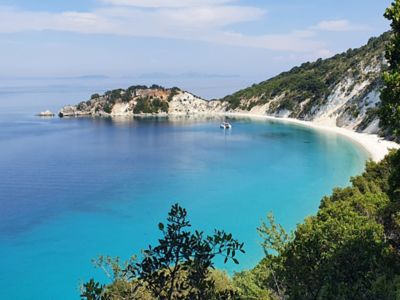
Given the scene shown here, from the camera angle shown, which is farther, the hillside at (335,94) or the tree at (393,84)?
the hillside at (335,94)

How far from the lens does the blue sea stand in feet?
95.6

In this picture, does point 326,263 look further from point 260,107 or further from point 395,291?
point 260,107

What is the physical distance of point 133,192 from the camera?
46750 millimetres

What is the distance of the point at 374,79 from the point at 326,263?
96.7 m

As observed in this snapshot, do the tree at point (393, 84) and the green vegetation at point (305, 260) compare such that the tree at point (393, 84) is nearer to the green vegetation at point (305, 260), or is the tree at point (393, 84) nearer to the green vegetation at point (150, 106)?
the green vegetation at point (305, 260)

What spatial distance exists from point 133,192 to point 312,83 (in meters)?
96.6

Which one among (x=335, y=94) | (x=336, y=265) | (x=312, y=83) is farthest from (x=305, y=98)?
(x=336, y=265)

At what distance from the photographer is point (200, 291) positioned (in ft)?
21.2

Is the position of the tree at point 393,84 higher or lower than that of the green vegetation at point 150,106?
higher

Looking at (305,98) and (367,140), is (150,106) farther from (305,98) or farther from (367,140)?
(367,140)

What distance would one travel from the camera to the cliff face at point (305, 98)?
98750mm

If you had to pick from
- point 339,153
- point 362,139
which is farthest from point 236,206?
point 362,139

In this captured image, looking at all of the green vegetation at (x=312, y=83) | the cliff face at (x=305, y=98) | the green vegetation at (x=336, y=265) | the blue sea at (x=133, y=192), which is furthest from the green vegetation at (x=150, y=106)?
the green vegetation at (x=336, y=265)

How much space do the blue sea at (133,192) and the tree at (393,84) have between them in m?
15.9
